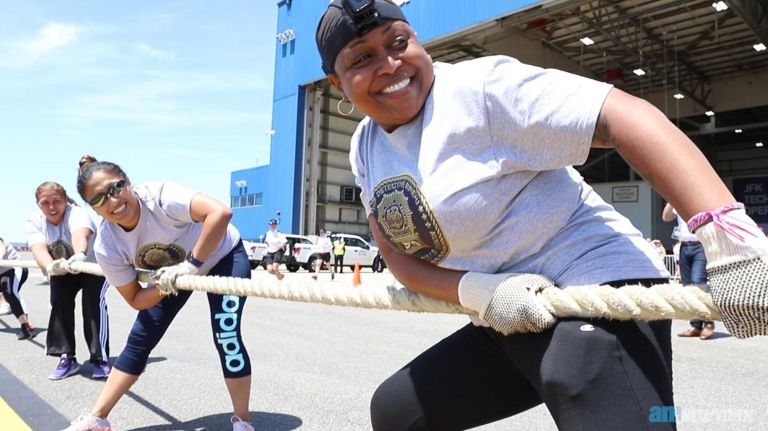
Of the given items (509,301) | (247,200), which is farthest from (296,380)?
(247,200)

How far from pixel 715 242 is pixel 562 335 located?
0.36 m

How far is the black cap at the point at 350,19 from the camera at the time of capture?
1494 mm

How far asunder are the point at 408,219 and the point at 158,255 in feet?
7.52

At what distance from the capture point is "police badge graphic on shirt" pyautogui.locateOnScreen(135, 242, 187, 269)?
10.7 feet

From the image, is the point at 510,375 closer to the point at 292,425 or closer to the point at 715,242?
the point at 715,242

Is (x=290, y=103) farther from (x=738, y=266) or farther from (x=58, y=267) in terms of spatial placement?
(x=738, y=266)

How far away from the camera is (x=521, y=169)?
4.36ft

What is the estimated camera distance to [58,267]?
443 cm

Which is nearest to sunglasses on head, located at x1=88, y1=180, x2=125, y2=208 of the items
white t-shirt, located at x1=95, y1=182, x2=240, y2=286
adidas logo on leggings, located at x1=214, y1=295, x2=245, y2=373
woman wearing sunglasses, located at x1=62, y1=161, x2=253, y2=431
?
woman wearing sunglasses, located at x1=62, y1=161, x2=253, y2=431

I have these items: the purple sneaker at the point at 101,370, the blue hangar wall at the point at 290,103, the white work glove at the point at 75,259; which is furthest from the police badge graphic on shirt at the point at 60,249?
the blue hangar wall at the point at 290,103

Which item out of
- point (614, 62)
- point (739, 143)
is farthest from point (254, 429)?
point (739, 143)

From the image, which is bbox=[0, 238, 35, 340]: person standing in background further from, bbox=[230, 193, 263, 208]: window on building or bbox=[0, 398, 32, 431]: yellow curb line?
bbox=[230, 193, 263, 208]: window on building

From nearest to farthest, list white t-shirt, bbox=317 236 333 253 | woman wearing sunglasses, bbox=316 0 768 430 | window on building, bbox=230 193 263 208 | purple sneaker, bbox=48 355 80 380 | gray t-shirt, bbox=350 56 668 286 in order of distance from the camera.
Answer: woman wearing sunglasses, bbox=316 0 768 430 < gray t-shirt, bbox=350 56 668 286 < purple sneaker, bbox=48 355 80 380 < white t-shirt, bbox=317 236 333 253 < window on building, bbox=230 193 263 208

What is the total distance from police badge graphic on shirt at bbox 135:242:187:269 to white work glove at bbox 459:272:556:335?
2.38m
